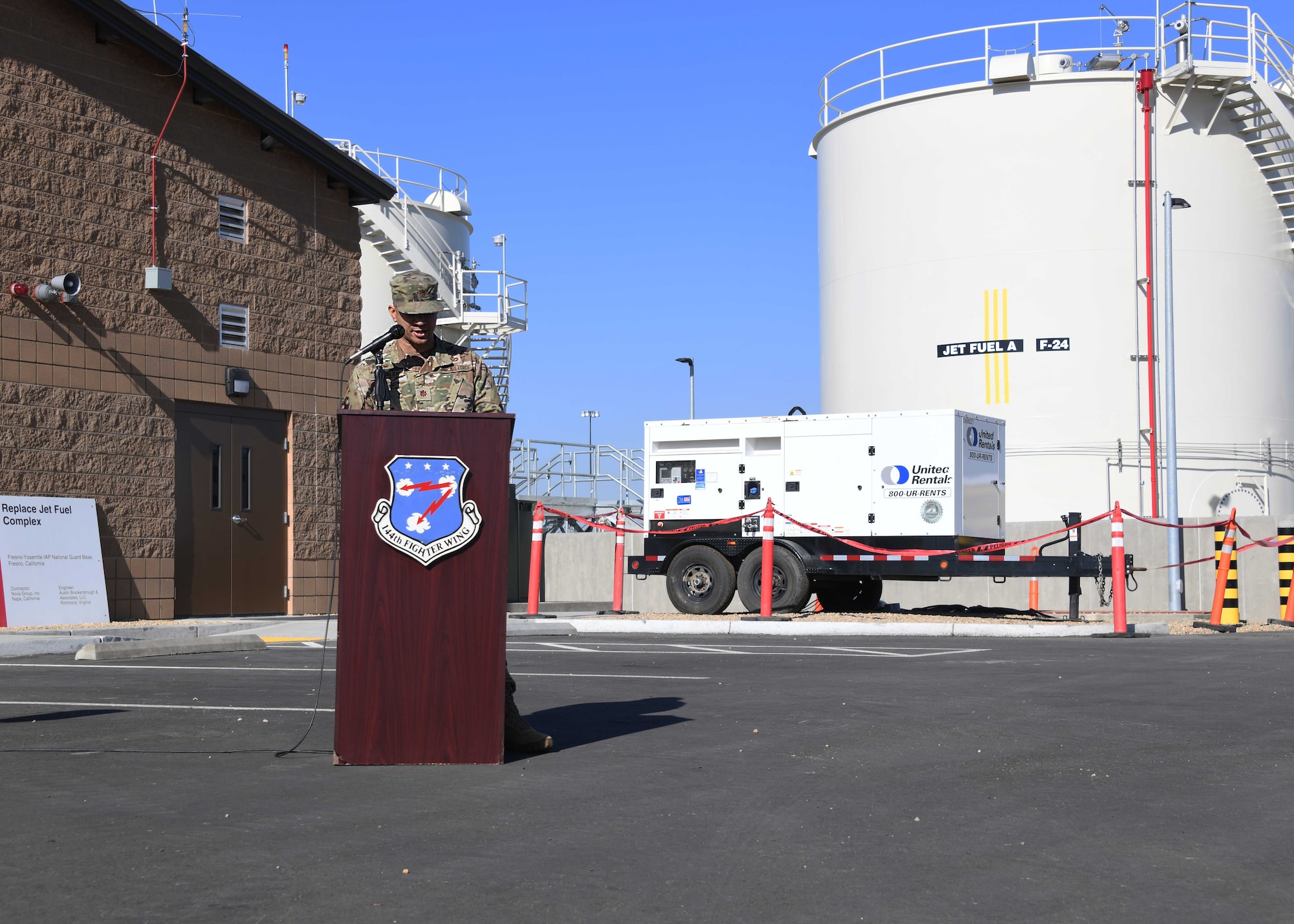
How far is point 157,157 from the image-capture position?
60.0 ft

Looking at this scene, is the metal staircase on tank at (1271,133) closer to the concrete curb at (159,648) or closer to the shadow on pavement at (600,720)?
the concrete curb at (159,648)

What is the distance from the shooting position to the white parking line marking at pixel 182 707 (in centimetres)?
757

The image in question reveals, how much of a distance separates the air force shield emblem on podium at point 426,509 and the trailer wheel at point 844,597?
15879 millimetres

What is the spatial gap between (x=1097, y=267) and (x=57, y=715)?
23651 millimetres

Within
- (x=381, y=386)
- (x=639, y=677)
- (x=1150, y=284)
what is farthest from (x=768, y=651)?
(x=1150, y=284)

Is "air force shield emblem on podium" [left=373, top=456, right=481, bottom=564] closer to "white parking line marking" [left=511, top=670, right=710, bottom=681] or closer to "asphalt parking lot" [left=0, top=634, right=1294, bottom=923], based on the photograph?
"asphalt parking lot" [left=0, top=634, right=1294, bottom=923]

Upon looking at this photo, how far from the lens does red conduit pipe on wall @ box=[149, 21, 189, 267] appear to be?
18.2 metres

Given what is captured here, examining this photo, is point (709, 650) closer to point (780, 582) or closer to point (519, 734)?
point (519, 734)

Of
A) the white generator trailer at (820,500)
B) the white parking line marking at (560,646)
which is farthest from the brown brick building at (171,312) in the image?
the white parking line marking at (560,646)

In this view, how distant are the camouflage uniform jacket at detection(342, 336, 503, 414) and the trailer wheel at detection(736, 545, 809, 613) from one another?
531 inches

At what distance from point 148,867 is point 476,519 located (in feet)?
6.87

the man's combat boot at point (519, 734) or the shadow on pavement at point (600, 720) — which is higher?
the man's combat boot at point (519, 734)

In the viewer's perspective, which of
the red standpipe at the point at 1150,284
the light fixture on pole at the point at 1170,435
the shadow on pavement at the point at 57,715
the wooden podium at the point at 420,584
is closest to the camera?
the wooden podium at the point at 420,584

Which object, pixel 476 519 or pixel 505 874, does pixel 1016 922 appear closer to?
A: pixel 505 874
